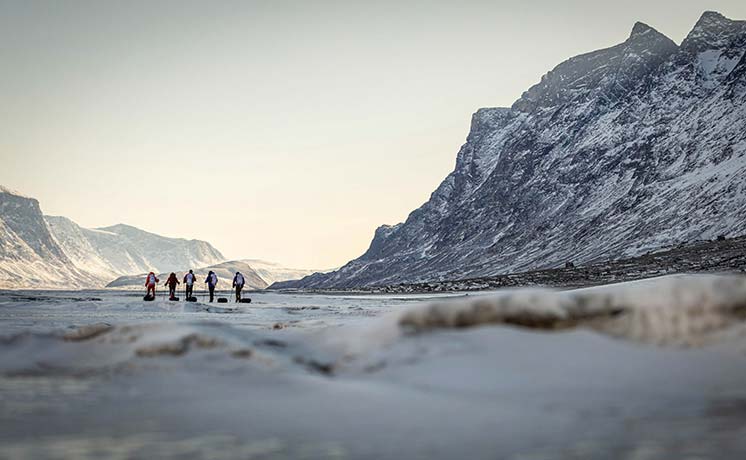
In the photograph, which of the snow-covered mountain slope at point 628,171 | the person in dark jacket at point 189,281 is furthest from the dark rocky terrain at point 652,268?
the person in dark jacket at point 189,281

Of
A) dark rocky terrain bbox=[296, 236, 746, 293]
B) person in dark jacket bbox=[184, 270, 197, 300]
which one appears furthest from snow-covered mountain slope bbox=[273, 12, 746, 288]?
person in dark jacket bbox=[184, 270, 197, 300]

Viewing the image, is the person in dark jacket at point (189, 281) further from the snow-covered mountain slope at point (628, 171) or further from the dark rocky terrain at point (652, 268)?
the snow-covered mountain slope at point (628, 171)

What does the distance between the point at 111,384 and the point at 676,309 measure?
551 centimetres

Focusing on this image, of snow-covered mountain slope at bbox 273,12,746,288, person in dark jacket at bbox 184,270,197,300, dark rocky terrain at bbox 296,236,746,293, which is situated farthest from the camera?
snow-covered mountain slope at bbox 273,12,746,288

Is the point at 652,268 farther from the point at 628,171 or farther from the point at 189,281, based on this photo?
the point at 628,171

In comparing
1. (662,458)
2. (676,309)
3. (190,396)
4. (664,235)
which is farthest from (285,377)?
(664,235)

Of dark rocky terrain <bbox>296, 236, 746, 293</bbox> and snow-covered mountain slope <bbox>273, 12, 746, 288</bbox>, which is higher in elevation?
snow-covered mountain slope <bbox>273, 12, 746, 288</bbox>

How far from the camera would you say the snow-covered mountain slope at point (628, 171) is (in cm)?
11338

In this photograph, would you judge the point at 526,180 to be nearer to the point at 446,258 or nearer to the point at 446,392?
the point at 446,258

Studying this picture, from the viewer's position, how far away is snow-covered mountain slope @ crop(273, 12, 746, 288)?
113375mm

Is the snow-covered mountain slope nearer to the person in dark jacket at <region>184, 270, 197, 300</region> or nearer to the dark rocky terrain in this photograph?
the dark rocky terrain

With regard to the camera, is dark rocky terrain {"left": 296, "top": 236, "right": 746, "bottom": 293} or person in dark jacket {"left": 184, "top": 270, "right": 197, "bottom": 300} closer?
person in dark jacket {"left": 184, "top": 270, "right": 197, "bottom": 300}

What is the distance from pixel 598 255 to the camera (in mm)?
115625

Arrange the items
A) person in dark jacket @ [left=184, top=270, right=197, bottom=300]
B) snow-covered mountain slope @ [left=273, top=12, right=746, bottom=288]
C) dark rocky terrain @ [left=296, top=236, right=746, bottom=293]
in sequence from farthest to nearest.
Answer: snow-covered mountain slope @ [left=273, top=12, right=746, bottom=288], dark rocky terrain @ [left=296, top=236, right=746, bottom=293], person in dark jacket @ [left=184, top=270, right=197, bottom=300]
